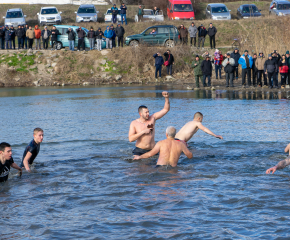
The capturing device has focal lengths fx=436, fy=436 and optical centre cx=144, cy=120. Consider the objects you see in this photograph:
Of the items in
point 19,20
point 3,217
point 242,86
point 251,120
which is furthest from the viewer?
point 19,20

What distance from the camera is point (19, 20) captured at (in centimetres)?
3825

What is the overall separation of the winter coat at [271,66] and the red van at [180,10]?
20256 millimetres

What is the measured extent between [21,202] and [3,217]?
74cm

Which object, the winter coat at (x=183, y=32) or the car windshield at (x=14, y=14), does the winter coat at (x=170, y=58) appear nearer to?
the winter coat at (x=183, y=32)

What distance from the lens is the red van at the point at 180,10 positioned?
135 feet

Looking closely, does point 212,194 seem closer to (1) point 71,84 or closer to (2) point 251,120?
(2) point 251,120

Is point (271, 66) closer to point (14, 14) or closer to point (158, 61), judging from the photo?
point (158, 61)

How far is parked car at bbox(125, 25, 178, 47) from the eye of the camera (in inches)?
1284

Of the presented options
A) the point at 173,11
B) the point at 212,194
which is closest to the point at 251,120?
the point at 212,194

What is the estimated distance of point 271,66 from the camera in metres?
22.0

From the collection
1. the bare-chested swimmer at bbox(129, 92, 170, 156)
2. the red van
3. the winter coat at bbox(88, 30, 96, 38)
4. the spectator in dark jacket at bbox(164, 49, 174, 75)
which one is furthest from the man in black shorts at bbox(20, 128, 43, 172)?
the red van

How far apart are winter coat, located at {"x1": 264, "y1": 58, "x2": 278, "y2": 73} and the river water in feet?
19.2

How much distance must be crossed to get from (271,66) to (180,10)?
2126cm

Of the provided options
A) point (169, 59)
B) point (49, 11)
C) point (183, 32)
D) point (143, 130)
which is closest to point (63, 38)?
point (49, 11)
